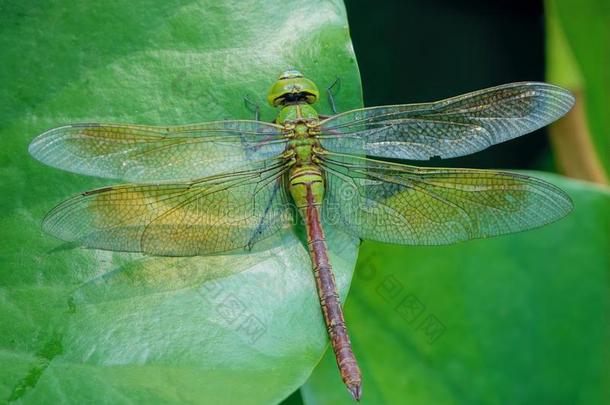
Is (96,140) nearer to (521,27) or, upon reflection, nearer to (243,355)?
(243,355)

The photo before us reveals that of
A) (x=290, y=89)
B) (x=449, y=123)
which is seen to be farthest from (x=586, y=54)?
(x=290, y=89)

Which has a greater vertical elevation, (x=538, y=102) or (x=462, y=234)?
(x=538, y=102)

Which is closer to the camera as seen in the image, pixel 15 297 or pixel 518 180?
pixel 15 297

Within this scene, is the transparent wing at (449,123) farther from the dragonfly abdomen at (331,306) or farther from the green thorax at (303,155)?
the dragonfly abdomen at (331,306)

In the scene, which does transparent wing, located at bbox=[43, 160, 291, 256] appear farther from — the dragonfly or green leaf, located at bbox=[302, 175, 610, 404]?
green leaf, located at bbox=[302, 175, 610, 404]

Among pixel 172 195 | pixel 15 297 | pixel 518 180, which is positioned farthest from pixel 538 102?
pixel 15 297

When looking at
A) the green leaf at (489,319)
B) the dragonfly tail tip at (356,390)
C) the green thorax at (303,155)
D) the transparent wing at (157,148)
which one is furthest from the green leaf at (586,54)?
the dragonfly tail tip at (356,390)

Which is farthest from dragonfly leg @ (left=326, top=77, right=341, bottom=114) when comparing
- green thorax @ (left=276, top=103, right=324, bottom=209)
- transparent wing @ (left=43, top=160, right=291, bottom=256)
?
transparent wing @ (left=43, top=160, right=291, bottom=256)
